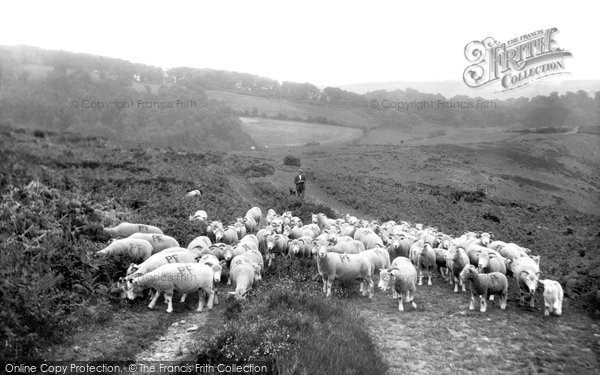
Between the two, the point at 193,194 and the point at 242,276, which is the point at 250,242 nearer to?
the point at 242,276

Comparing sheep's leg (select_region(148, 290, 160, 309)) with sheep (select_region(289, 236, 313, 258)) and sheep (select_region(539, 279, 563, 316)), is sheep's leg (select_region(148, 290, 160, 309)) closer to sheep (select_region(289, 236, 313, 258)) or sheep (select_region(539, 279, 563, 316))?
sheep (select_region(289, 236, 313, 258))

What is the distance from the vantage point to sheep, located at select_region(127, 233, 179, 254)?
14625mm

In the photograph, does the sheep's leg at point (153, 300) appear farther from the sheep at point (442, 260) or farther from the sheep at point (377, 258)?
the sheep at point (442, 260)

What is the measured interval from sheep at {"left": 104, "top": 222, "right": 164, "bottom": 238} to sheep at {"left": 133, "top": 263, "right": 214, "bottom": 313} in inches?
204

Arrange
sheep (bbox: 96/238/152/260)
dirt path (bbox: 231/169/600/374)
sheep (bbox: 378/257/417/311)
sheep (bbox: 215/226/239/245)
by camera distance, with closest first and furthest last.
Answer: dirt path (bbox: 231/169/600/374) < sheep (bbox: 378/257/417/311) < sheep (bbox: 96/238/152/260) < sheep (bbox: 215/226/239/245)

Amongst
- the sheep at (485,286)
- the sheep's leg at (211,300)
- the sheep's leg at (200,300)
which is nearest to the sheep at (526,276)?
the sheep at (485,286)

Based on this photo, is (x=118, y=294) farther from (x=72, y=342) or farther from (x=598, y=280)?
(x=598, y=280)

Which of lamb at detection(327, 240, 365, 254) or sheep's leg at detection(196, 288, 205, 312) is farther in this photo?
lamb at detection(327, 240, 365, 254)

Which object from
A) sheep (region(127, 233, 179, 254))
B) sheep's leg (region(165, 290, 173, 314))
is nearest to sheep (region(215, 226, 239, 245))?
sheep (region(127, 233, 179, 254))

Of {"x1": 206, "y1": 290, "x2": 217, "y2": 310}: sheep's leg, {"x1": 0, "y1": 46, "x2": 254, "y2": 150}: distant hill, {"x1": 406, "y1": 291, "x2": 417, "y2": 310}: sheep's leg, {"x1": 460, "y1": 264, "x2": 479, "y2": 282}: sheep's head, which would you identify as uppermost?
{"x1": 0, "y1": 46, "x2": 254, "y2": 150}: distant hill

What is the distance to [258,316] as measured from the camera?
28.2ft

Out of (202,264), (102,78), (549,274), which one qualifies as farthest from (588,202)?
(102,78)

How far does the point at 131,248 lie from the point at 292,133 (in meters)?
85.5

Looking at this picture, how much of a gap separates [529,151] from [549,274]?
67.3m
